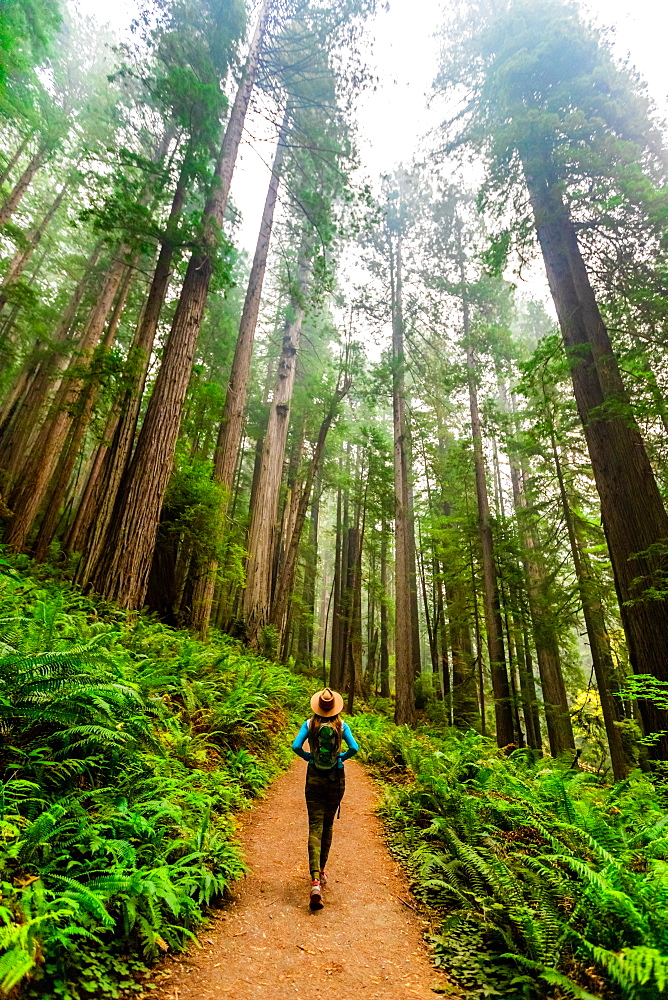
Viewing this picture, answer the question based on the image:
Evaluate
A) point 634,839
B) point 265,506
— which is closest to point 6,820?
point 634,839

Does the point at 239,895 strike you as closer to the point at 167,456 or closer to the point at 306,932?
the point at 306,932

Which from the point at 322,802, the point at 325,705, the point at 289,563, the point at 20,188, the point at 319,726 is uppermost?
the point at 20,188

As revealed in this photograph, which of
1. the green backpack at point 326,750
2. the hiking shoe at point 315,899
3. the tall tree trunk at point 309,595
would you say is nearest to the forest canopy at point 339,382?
the hiking shoe at point 315,899

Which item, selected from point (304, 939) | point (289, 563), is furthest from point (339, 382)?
point (304, 939)

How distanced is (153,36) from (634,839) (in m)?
12.9

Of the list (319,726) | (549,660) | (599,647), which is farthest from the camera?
(549,660)

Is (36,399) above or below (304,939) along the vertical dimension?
above

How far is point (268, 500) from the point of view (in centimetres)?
1164

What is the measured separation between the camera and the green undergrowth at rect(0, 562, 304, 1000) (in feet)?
6.20

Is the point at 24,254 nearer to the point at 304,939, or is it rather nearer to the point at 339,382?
the point at 339,382

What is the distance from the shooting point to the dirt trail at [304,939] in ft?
7.41

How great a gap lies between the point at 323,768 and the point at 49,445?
11.2 meters

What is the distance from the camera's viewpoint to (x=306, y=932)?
2.80 metres

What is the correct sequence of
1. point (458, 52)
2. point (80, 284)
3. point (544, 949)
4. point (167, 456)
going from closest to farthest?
point (544, 949), point (167, 456), point (458, 52), point (80, 284)
